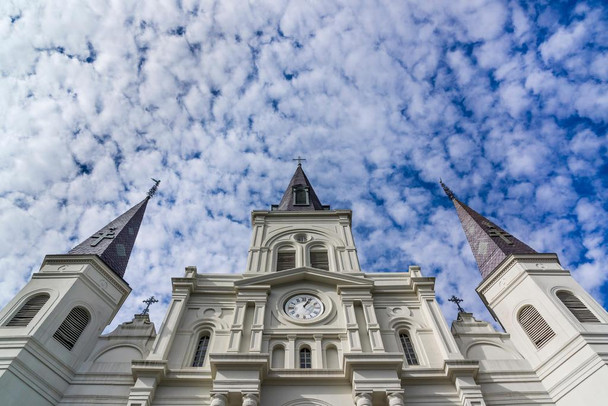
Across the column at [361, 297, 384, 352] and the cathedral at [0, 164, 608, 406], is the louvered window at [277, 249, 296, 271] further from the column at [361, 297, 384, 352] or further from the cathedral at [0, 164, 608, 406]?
the column at [361, 297, 384, 352]

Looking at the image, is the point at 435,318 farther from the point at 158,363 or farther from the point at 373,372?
the point at 158,363

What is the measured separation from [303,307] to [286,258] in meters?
4.44

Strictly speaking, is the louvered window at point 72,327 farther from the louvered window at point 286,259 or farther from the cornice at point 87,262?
the louvered window at point 286,259

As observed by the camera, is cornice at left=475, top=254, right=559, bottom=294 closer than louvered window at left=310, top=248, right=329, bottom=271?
Yes

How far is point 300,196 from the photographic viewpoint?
33531 millimetres

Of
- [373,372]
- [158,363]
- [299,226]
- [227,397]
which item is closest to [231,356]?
[227,397]

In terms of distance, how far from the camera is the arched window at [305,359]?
58.8 feet

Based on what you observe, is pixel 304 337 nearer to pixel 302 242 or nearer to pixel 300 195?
pixel 302 242

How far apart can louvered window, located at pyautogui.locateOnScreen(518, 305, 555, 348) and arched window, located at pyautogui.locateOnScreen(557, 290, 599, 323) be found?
1.27 meters

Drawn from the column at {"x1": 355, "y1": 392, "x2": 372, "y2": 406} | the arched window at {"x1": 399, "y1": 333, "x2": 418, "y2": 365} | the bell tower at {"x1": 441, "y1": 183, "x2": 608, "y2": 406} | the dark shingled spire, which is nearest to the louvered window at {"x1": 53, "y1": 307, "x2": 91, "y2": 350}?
the dark shingled spire

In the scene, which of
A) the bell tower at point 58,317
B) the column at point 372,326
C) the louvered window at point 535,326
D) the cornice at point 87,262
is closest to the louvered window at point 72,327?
the bell tower at point 58,317

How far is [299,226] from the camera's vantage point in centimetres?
2692

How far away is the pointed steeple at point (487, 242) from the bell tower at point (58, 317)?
18.3 metres

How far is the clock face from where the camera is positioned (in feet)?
66.4
